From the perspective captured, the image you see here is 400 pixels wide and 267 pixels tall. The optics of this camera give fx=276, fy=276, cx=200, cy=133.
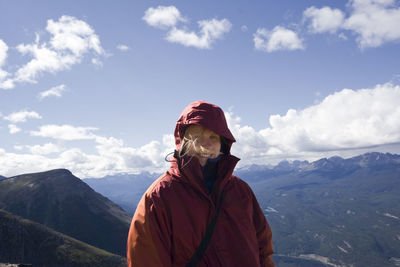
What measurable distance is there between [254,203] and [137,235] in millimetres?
2433

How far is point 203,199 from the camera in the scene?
4.52 m

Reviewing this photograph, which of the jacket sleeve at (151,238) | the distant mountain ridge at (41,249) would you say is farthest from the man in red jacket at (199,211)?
the distant mountain ridge at (41,249)

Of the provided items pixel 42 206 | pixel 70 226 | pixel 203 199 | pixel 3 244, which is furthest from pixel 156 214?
pixel 42 206

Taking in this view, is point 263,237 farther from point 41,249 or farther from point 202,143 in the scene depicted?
point 41,249

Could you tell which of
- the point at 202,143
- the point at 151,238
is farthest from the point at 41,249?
the point at 202,143

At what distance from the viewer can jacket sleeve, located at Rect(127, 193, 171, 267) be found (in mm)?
3994

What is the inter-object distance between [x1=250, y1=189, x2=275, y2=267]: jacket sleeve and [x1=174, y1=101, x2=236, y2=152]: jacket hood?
1.49 m

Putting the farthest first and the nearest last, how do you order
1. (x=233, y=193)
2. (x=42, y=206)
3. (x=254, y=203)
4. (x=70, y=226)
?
(x=42, y=206) < (x=70, y=226) < (x=254, y=203) < (x=233, y=193)

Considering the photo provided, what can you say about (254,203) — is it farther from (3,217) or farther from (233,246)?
(3,217)

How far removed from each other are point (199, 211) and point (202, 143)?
1182mm

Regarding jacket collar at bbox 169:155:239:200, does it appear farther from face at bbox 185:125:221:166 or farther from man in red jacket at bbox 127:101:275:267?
face at bbox 185:125:221:166

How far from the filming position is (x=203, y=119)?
4.75m

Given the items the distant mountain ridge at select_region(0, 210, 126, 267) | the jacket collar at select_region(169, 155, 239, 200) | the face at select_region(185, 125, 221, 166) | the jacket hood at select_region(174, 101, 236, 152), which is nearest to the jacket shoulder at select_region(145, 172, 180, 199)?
the jacket collar at select_region(169, 155, 239, 200)

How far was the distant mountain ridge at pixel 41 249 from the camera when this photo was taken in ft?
353
